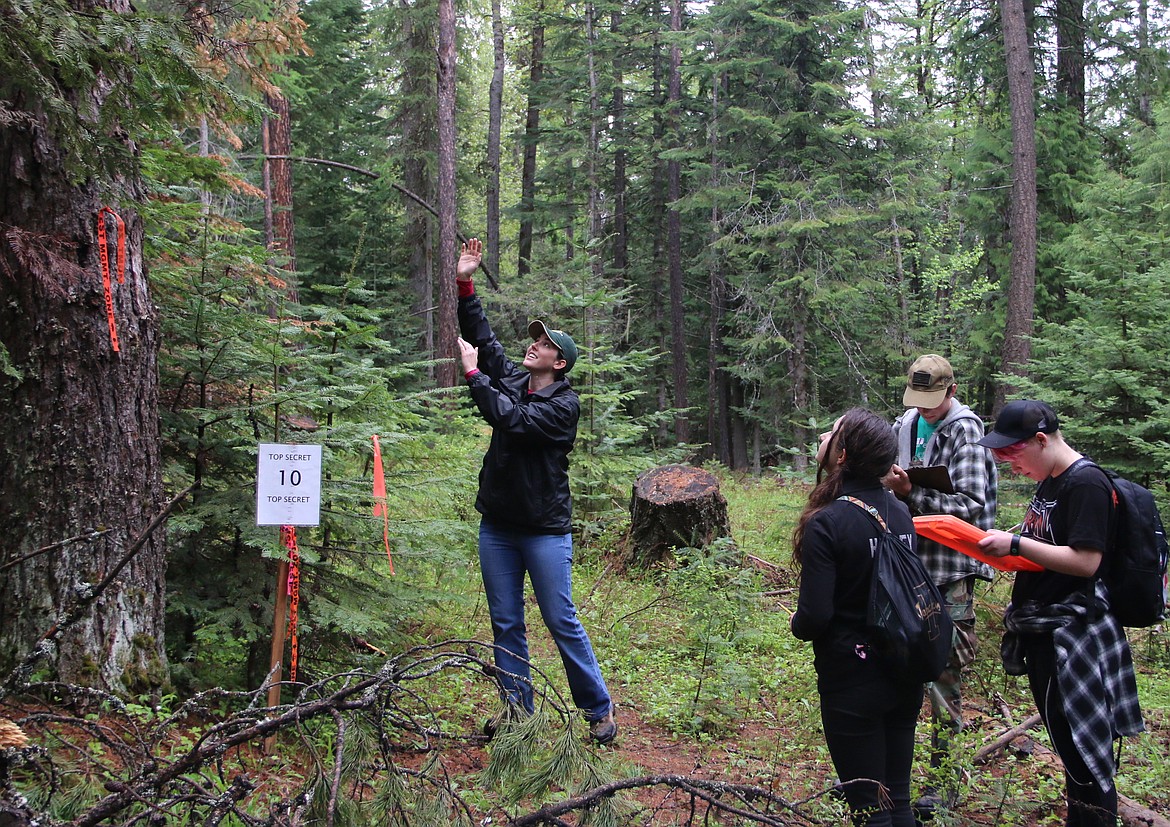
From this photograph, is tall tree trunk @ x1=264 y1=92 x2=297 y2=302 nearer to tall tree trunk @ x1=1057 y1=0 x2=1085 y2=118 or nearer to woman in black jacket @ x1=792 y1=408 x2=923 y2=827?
woman in black jacket @ x1=792 y1=408 x2=923 y2=827

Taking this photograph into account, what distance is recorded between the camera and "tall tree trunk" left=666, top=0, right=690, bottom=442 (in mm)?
21406

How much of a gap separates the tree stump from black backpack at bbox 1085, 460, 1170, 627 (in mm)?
5444

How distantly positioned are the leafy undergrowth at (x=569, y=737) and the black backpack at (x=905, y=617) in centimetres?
57

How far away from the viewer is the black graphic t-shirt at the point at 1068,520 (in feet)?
9.69

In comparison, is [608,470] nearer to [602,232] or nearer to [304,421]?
[304,421]

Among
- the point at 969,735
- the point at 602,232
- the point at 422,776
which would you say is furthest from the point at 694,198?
the point at 422,776

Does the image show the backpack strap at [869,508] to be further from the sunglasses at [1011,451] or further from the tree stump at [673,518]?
the tree stump at [673,518]

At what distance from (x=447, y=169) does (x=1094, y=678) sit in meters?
14.4

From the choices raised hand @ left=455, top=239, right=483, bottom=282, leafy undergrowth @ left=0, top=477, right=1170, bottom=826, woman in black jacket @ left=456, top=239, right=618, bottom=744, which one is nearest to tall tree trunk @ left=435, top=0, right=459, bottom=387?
leafy undergrowth @ left=0, top=477, right=1170, bottom=826

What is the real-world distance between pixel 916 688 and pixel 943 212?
76.9 feet

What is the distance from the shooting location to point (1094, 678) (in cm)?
301

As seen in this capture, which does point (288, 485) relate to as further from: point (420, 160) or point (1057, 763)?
point (420, 160)

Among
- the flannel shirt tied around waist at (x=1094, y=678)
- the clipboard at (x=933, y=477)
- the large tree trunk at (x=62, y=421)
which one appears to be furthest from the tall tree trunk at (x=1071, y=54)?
the large tree trunk at (x=62, y=421)

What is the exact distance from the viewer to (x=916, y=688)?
2709 millimetres
